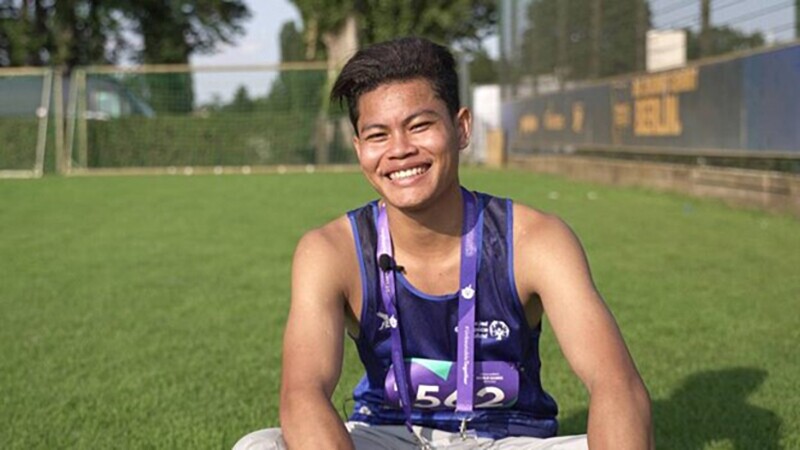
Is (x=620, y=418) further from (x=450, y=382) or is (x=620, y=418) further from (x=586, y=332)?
(x=450, y=382)

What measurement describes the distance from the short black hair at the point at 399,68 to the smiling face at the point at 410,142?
2 cm

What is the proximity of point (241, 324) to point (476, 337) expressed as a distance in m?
4.17

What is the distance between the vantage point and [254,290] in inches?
325

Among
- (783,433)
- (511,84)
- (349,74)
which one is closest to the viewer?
(349,74)

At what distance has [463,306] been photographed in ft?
9.49

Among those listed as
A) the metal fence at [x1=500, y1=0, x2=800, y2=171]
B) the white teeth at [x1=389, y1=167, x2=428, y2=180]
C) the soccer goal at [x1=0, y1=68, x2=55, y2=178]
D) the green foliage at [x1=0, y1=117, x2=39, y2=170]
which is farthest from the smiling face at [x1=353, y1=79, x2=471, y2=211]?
the green foliage at [x1=0, y1=117, x2=39, y2=170]

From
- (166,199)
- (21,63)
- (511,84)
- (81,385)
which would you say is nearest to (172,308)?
(81,385)

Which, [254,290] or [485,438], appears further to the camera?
[254,290]

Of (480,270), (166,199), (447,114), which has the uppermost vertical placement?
(447,114)

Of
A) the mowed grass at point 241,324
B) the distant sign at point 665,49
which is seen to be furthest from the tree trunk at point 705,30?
the mowed grass at point 241,324

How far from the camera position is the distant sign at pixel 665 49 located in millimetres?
15766

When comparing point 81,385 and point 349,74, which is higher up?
point 349,74

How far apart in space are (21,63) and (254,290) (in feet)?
125

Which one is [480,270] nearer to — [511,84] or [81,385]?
[81,385]
